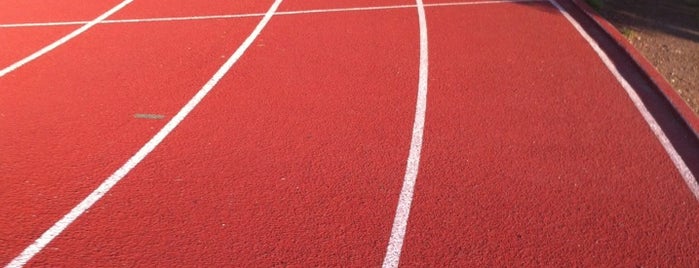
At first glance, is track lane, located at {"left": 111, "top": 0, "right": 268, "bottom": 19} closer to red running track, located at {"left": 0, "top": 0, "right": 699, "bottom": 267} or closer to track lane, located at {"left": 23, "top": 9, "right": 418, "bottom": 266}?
red running track, located at {"left": 0, "top": 0, "right": 699, "bottom": 267}

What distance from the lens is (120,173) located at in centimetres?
502

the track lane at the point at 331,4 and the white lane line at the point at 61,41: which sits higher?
the track lane at the point at 331,4

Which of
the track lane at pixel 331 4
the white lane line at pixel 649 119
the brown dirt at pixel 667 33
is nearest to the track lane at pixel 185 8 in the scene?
the track lane at pixel 331 4

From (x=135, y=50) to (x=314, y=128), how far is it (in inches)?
125

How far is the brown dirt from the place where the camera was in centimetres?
680

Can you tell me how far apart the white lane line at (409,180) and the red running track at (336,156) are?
2.0 inches

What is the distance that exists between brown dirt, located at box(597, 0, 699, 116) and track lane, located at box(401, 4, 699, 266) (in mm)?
756

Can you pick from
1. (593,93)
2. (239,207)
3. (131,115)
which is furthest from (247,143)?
(593,93)

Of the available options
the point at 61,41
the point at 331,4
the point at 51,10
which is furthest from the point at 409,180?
the point at 51,10

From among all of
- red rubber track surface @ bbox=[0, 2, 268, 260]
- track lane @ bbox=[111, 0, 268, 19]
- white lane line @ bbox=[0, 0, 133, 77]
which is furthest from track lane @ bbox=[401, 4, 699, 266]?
white lane line @ bbox=[0, 0, 133, 77]

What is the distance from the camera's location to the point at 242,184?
15.8 ft

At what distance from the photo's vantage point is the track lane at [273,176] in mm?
4148

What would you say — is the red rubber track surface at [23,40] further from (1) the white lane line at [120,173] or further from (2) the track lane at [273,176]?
(2) the track lane at [273,176]

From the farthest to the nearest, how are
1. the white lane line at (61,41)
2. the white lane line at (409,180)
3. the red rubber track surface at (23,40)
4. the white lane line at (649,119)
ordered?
the red rubber track surface at (23,40) < the white lane line at (61,41) < the white lane line at (649,119) < the white lane line at (409,180)
